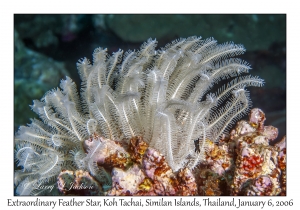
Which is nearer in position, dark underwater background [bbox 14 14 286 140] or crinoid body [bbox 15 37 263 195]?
crinoid body [bbox 15 37 263 195]

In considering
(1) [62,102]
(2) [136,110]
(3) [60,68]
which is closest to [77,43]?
(3) [60,68]

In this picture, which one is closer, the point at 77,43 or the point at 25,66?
the point at 77,43

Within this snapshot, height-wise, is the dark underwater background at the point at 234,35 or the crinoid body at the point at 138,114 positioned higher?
the dark underwater background at the point at 234,35

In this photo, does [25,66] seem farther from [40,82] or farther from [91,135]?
[91,135]

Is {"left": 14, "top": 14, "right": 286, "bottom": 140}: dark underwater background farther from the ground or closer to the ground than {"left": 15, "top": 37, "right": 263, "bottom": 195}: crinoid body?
farther from the ground

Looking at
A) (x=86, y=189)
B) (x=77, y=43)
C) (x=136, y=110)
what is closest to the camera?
(x=86, y=189)

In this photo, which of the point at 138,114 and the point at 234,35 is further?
the point at 234,35

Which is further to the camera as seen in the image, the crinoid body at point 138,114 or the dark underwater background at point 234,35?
the dark underwater background at point 234,35

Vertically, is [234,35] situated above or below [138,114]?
above
